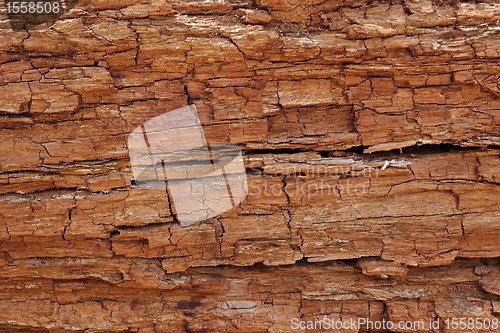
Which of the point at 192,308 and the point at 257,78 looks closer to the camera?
the point at 257,78

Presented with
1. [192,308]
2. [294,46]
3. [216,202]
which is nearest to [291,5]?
[294,46]

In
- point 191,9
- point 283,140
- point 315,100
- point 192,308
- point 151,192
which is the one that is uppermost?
point 191,9

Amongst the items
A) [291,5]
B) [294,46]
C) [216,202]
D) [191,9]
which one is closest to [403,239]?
[216,202]

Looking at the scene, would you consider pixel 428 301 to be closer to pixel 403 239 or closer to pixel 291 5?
pixel 403 239

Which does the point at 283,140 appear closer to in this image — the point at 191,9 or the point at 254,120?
the point at 254,120

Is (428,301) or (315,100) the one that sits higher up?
(315,100)

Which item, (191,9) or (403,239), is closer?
(191,9)
